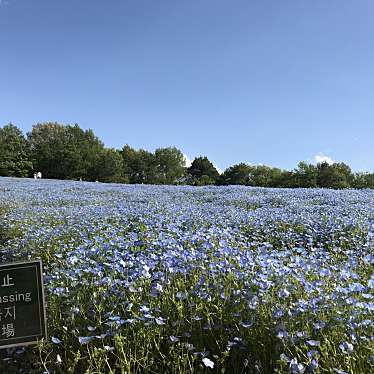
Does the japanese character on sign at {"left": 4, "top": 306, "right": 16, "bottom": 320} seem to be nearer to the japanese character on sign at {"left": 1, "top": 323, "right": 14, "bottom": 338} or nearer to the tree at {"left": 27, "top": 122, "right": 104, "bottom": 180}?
the japanese character on sign at {"left": 1, "top": 323, "right": 14, "bottom": 338}

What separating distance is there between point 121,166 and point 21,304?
44.8m

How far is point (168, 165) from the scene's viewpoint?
56.9 meters

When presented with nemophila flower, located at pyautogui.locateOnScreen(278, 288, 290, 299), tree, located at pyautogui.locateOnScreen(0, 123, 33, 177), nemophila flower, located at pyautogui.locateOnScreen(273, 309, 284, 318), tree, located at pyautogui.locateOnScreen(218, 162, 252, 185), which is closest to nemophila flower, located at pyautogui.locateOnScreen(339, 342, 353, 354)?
nemophila flower, located at pyautogui.locateOnScreen(273, 309, 284, 318)

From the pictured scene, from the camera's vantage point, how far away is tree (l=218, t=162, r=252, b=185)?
46.5 m

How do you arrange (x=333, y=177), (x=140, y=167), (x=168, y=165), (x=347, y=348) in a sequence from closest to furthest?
(x=347, y=348) < (x=333, y=177) < (x=140, y=167) < (x=168, y=165)

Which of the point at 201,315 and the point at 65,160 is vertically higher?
the point at 65,160

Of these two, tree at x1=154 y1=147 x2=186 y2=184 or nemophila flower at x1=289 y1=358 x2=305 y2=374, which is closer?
nemophila flower at x1=289 y1=358 x2=305 y2=374

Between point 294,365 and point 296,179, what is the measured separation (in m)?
31.2

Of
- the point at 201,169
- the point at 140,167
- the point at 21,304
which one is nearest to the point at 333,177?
the point at 140,167

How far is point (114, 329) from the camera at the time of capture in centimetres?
276

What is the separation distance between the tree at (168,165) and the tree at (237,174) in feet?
25.4

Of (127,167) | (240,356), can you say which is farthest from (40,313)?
(127,167)

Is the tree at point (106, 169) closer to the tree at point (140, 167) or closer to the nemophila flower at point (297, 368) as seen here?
the tree at point (140, 167)

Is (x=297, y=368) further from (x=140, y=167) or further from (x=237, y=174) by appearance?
(x=140, y=167)
